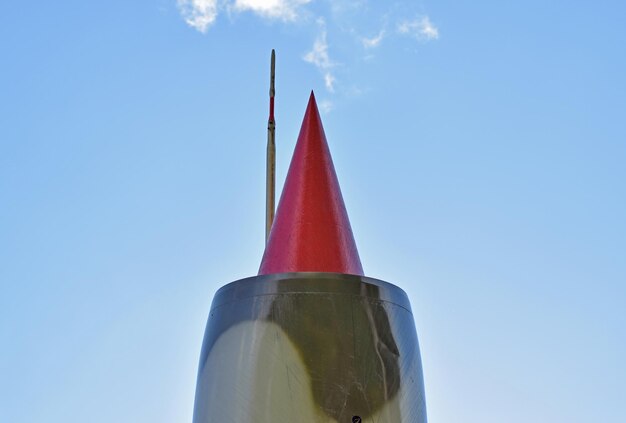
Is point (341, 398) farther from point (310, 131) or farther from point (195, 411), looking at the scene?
point (310, 131)

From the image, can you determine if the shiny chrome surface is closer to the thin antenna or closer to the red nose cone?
the red nose cone

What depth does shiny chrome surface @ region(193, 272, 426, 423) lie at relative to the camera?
20.5ft

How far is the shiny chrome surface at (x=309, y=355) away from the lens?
20.5ft

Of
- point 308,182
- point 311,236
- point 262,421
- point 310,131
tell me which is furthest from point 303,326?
point 310,131

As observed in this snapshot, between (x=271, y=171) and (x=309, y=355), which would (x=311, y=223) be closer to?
(x=309, y=355)

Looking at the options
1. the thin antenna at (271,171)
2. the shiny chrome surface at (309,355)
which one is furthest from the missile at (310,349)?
the thin antenna at (271,171)

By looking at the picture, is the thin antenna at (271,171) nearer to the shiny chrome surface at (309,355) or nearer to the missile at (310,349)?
the missile at (310,349)

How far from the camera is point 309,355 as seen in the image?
A: 249 inches

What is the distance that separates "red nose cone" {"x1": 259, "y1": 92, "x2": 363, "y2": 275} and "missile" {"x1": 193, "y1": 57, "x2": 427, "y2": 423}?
21 millimetres

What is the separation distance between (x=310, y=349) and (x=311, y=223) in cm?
170

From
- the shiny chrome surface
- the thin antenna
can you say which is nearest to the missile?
the shiny chrome surface

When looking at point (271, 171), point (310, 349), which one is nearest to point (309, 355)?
point (310, 349)

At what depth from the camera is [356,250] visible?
7910 millimetres

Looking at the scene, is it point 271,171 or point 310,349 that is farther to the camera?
point 271,171
